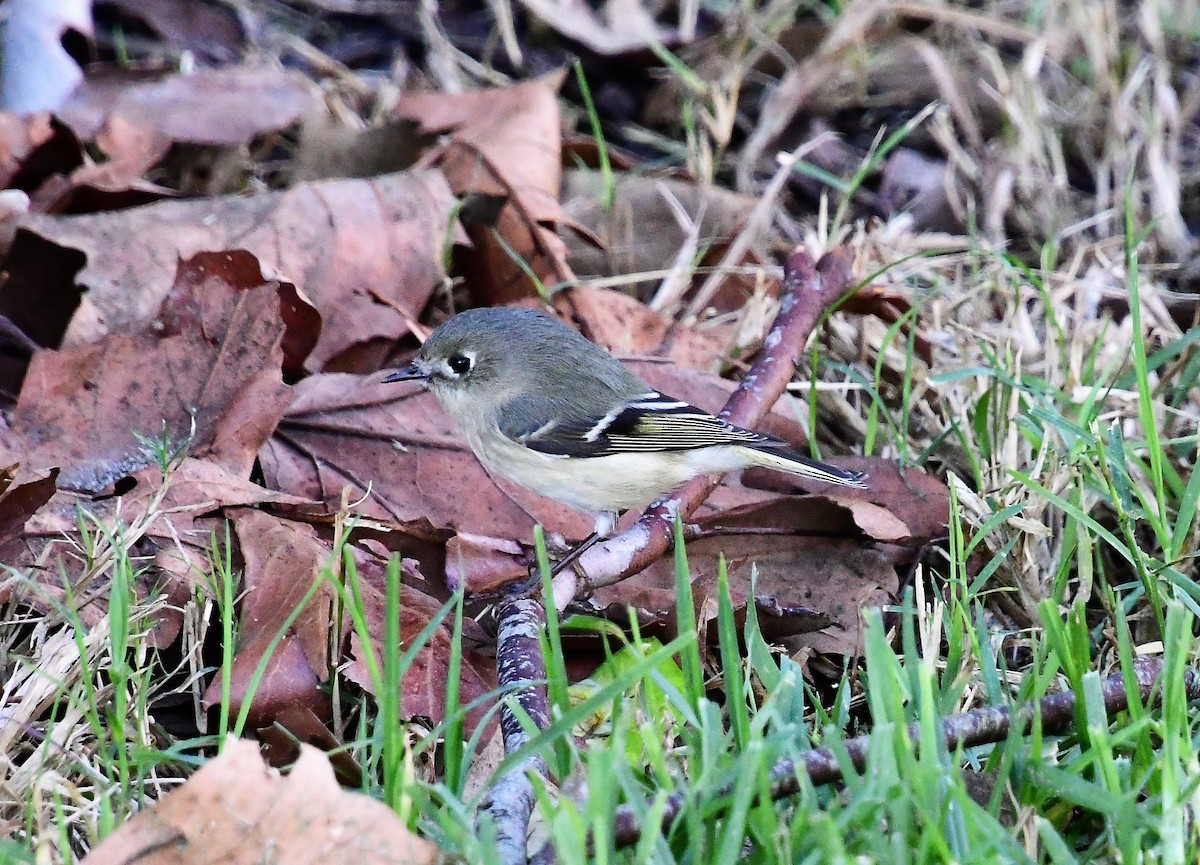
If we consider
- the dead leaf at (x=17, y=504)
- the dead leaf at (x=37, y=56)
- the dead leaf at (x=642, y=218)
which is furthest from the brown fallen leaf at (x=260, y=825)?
the dead leaf at (x=37, y=56)

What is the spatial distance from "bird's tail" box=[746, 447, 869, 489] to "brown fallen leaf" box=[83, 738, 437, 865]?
4.91ft

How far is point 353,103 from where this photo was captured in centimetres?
535

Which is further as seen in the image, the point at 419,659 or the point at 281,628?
the point at 419,659

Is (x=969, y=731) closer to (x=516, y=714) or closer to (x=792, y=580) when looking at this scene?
(x=516, y=714)

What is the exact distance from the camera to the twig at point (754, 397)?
2848 mm

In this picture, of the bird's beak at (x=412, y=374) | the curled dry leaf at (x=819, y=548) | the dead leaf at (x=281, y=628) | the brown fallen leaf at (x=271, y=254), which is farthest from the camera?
the brown fallen leaf at (x=271, y=254)

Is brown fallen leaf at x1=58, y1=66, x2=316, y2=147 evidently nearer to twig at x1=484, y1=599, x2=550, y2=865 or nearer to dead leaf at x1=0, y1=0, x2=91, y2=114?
dead leaf at x1=0, y1=0, x2=91, y2=114

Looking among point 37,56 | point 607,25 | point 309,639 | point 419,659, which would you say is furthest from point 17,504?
point 607,25

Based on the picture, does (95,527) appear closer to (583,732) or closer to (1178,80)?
(583,732)

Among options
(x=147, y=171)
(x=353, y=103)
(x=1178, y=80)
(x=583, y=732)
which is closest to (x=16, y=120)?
(x=147, y=171)

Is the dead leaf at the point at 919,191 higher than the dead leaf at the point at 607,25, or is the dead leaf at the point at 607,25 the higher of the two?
the dead leaf at the point at 607,25

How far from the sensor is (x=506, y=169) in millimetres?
4555

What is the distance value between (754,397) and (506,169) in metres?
1.58

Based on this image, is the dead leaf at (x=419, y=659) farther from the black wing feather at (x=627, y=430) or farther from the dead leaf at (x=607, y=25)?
the dead leaf at (x=607, y=25)
